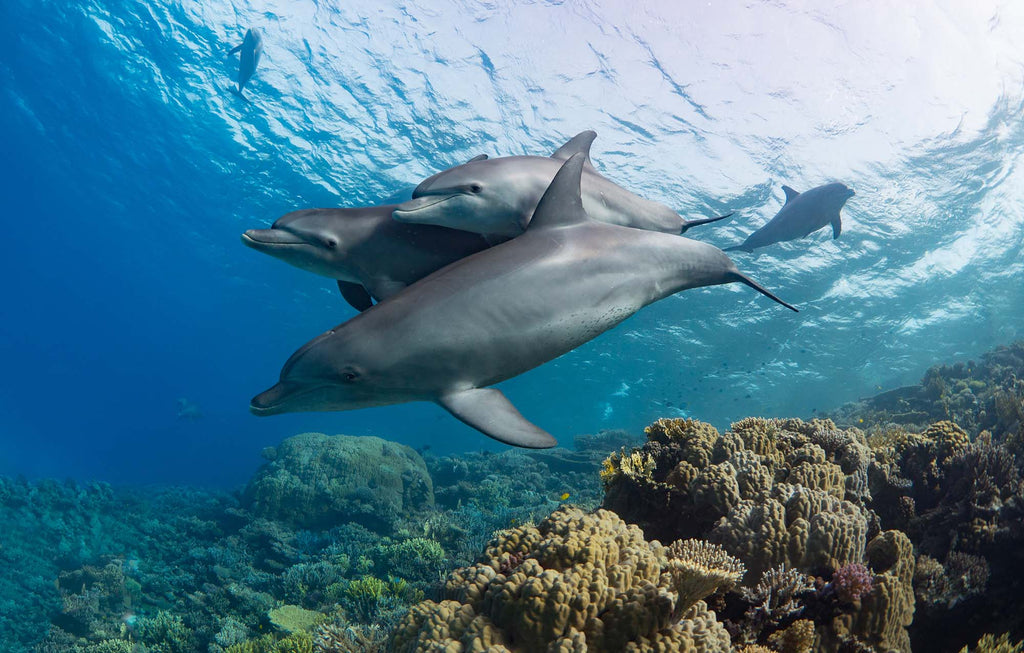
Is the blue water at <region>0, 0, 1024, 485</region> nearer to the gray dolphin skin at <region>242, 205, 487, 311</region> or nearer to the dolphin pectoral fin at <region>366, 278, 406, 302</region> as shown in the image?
the gray dolphin skin at <region>242, 205, 487, 311</region>

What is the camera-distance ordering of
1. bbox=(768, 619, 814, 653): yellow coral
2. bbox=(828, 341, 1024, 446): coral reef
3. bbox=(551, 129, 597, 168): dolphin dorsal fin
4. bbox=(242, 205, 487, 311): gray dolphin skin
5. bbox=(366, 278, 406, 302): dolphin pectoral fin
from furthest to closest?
bbox=(828, 341, 1024, 446): coral reef → bbox=(551, 129, 597, 168): dolphin dorsal fin → bbox=(366, 278, 406, 302): dolphin pectoral fin → bbox=(242, 205, 487, 311): gray dolphin skin → bbox=(768, 619, 814, 653): yellow coral

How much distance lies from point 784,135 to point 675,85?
14.8ft

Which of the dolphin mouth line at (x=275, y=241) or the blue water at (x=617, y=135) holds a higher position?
the blue water at (x=617, y=135)

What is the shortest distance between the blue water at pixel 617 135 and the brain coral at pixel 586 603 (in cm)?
1618

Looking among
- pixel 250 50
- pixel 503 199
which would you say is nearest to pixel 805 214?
pixel 503 199

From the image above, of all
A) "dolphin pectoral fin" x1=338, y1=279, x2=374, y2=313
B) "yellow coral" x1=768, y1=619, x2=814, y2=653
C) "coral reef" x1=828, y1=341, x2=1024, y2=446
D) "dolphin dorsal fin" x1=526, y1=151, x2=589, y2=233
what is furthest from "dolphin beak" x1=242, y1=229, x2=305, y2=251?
"coral reef" x1=828, y1=341, x2=1024, y2=446

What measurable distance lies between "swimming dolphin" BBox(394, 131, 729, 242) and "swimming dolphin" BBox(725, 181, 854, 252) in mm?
6007

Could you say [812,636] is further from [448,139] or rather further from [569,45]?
[448,139]

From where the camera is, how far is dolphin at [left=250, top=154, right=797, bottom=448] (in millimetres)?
2736

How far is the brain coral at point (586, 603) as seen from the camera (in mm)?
2332

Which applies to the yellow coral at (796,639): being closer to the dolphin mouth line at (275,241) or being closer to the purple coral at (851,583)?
the purple coral at (851,583)

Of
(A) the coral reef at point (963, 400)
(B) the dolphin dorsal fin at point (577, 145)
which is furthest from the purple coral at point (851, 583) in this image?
(A) the coral reef at point (963, 400)

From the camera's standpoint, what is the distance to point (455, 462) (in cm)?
1831

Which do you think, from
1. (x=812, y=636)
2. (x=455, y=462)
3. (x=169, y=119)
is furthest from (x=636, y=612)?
(x=169, y=119)
